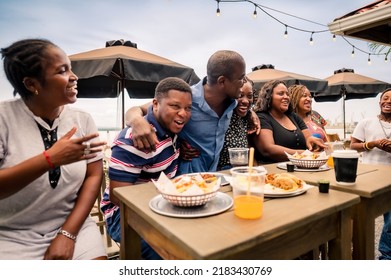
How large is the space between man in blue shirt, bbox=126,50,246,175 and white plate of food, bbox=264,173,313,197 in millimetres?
629

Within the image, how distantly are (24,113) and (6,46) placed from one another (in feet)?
1.11

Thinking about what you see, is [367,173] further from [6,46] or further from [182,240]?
[6,46]

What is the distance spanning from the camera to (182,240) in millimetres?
700

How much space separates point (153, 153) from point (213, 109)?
664mm

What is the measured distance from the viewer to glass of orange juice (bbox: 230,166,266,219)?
0.84m

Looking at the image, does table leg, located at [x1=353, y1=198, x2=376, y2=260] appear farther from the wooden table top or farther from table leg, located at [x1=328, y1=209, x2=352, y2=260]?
table leg, located at [x1=328, y1=209, x2=352, y2=260]

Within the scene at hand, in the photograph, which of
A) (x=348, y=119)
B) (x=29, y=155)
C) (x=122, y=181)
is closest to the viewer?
(x=29, y=155)

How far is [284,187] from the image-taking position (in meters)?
1.09

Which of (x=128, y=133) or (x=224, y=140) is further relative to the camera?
(x=224, y=140)

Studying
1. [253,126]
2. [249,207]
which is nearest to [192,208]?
[249,207]

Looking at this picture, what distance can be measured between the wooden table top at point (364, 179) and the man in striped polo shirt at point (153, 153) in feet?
2.12
